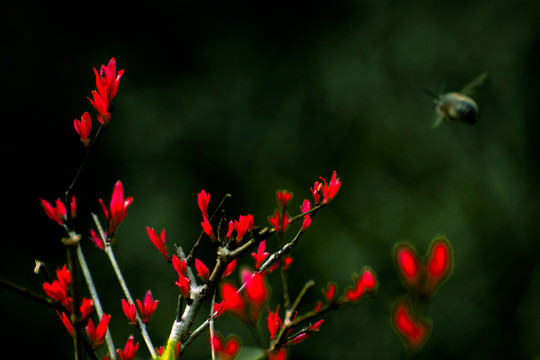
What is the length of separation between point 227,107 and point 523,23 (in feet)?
4.42

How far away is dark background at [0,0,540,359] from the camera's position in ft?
5.41

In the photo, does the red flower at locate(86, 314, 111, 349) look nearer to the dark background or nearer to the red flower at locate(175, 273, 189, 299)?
the red flower at locate(175, 273, 189, 299)

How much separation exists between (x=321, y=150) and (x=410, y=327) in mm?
1697

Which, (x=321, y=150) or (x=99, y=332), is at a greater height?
(x=99, y=332)

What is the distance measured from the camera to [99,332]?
1.08 ft

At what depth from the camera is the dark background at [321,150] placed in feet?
5.41

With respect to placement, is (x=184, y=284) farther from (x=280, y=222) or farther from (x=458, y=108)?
(x=458, y=108)

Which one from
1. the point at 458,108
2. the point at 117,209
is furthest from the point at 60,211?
the point at 458,108

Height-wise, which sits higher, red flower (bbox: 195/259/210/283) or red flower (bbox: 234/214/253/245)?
red flower (bbox: 234/214/253/245)

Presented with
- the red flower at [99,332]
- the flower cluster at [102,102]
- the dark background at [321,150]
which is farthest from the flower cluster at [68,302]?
the dark background at [321,150]

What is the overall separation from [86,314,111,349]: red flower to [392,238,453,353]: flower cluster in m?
0.23

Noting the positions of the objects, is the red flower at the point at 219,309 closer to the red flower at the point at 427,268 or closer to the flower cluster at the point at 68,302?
the flower cluster at the point at 68,302

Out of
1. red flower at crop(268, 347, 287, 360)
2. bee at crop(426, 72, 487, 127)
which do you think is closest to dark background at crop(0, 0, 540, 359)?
bee at crop(426, 72, 487, 127)

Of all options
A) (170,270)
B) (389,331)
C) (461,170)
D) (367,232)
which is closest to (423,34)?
(461,170)
